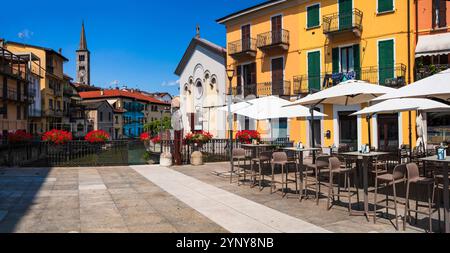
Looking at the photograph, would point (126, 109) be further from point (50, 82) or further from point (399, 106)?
point (399, 106)

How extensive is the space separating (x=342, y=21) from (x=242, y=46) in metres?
8.28

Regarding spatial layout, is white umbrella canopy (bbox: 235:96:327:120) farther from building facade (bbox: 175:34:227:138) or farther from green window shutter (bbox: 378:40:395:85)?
building facade (bbox: 175:34:227:138)

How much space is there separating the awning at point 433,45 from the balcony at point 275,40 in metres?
8.51

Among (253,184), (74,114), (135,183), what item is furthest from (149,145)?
(74,114)

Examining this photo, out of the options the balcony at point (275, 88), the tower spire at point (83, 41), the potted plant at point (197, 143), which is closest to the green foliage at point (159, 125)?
the balcony at point (275, 88)

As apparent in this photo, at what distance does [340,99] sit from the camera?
Answer: 34.7 feet

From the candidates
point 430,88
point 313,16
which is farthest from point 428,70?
point 430,88

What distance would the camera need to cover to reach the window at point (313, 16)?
22656 millimetres

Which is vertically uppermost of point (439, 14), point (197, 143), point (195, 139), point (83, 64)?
point (83, 64)

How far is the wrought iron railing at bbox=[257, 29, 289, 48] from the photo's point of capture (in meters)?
24.3

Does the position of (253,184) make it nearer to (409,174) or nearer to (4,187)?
(409,174)

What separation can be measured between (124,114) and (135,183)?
2487 inches

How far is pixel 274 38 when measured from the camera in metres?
24.8

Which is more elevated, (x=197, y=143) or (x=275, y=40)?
(x=275, y=40)
